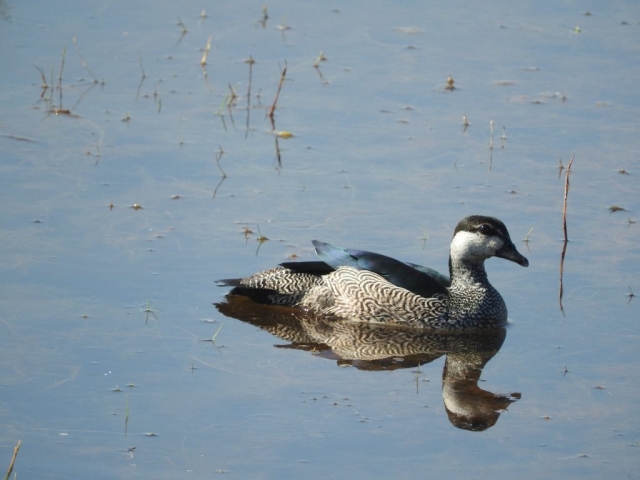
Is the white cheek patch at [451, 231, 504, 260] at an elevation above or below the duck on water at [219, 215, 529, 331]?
above

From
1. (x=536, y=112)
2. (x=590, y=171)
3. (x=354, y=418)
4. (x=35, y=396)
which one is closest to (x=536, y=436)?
(x=354, y=418)

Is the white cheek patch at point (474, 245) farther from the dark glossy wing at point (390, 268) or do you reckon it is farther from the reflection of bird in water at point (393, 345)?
the reflection of bird in water at point (393, 345)

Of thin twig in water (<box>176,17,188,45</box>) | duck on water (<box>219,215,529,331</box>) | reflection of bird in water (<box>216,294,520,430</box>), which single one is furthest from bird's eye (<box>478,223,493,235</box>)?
thin twig in water (<box>176,17,188,45</box>)

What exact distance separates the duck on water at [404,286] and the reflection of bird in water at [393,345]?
0.25ft

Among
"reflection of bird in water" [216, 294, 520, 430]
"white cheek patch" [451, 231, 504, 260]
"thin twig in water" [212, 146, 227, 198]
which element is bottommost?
"reflection of bird in water" [216, 294, 520, 430]

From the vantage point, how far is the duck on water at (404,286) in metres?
9.22

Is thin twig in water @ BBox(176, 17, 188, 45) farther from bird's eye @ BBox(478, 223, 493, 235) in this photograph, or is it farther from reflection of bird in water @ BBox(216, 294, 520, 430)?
bird's eye @ BBox(478, 223, 493, 235)

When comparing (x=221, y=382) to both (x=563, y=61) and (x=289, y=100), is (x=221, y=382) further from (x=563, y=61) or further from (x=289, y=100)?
(x=563, y=61)

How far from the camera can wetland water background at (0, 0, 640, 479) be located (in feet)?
23.8

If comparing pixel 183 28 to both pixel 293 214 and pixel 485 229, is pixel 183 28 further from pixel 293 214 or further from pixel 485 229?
pixel 485 229

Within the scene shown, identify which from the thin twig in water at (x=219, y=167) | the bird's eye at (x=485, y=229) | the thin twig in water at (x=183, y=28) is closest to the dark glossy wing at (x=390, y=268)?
the bird's eye at (x=485, y=229)

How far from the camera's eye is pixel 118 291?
29.6 feet

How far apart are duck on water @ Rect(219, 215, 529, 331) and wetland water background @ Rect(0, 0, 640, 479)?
315mm

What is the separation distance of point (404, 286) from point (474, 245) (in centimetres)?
Result: 60
